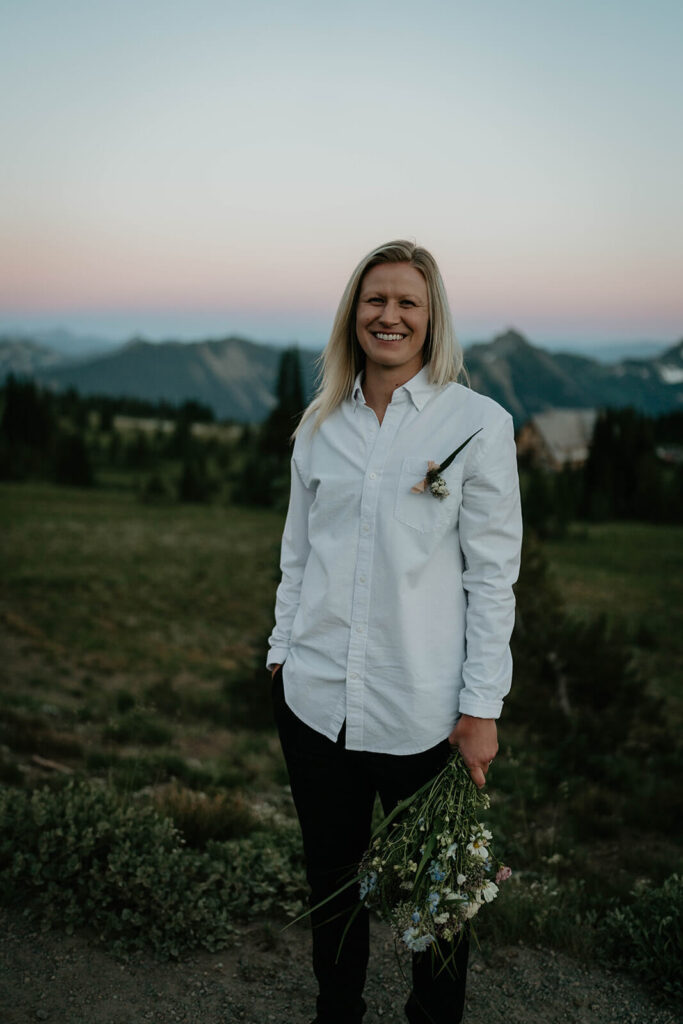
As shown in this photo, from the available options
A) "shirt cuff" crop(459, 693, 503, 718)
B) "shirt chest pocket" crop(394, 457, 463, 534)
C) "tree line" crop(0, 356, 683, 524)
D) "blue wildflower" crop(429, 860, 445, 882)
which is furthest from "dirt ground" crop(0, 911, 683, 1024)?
"tree line" crop(0, 356, 683, 524)

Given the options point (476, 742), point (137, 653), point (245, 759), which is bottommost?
point (137, 653)

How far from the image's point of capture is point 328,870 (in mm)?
2561

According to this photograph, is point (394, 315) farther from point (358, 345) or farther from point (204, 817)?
point (204, 817)

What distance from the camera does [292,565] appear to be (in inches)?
108

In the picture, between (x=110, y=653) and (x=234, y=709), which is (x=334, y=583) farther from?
(x=110, y=653)

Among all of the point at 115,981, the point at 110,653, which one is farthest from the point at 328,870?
the point at 110,653

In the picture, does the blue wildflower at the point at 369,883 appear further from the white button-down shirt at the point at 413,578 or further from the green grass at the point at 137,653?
the green grass at the point at 137,653

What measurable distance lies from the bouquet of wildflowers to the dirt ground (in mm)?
1234

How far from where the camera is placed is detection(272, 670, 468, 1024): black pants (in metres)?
2.33

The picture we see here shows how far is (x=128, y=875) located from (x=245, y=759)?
304cm

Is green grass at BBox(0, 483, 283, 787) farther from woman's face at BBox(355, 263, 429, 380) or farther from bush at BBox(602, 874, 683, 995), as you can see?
woman's face at BBox(355, 263, 429, 380)

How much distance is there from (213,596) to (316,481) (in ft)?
53.9

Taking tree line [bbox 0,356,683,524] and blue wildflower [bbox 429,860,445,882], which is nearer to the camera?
blue wildflower [bbox 429,860,445,882]

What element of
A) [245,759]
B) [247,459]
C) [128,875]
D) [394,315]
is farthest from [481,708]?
[247,459]
